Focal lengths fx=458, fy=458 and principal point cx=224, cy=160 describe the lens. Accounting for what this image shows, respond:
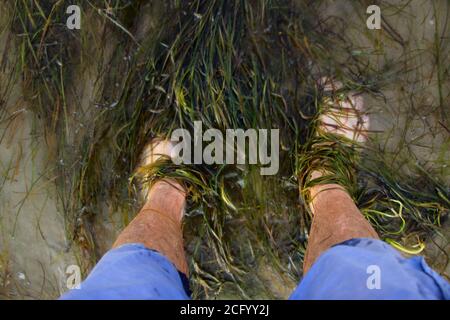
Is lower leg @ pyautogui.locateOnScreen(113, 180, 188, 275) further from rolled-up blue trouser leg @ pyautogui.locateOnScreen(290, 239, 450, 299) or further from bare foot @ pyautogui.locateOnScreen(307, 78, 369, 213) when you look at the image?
bare foot @ pyautogui.locateOnScreen(307, 78, 369, 213)

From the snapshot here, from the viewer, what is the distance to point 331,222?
139cm

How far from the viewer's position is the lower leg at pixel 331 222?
1.29 m

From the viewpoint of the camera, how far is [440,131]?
1684 mm

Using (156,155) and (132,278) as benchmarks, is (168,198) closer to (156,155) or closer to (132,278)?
(156,155)

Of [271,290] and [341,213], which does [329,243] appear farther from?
[271,290]

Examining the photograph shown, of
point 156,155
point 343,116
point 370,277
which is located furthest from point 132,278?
point 343,116

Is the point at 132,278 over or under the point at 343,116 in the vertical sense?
under

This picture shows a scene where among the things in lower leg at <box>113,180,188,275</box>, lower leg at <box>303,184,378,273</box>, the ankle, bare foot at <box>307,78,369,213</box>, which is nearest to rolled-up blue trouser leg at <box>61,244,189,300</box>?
lower leg at <box>113,180,188,275</box>

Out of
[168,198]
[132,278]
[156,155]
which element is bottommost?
[132,278]

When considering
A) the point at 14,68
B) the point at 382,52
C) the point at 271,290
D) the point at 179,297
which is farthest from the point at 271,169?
the point at 14,68

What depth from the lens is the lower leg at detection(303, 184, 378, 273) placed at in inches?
50.6

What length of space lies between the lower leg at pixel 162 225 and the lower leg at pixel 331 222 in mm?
404

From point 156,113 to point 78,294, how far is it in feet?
2.79

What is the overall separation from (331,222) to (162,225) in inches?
21.0
